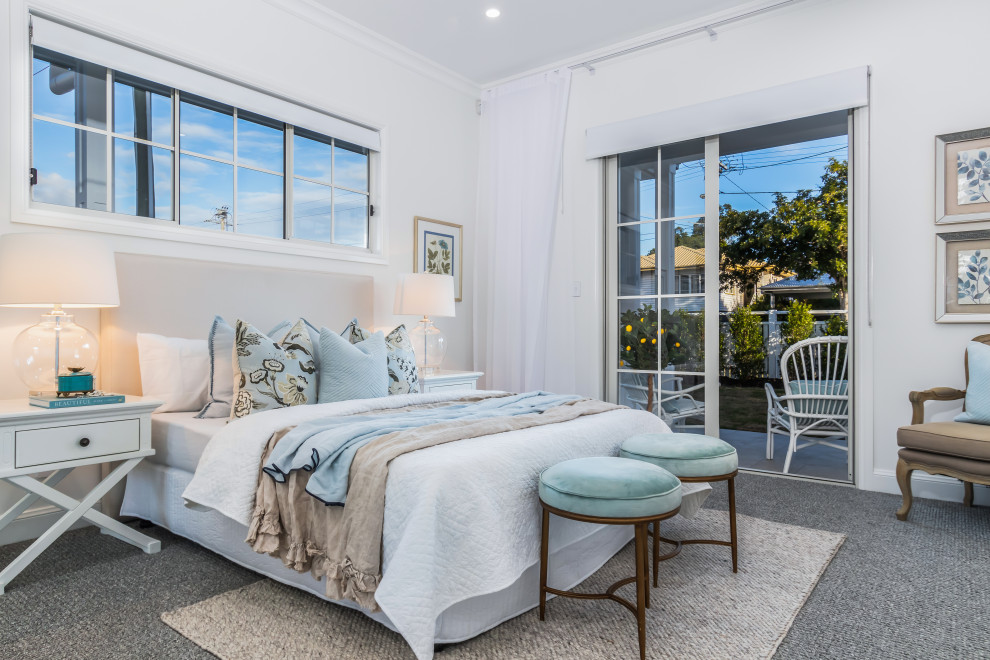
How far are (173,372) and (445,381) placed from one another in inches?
65.4

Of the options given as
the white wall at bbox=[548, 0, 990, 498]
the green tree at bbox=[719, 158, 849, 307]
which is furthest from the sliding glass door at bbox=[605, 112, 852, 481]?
the white wall at bbox=[548, 0, 990, 498]

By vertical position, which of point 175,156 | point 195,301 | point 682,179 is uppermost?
point 682,179

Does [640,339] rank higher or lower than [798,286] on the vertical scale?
lower

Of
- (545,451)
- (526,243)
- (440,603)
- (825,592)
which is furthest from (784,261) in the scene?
(440,603)

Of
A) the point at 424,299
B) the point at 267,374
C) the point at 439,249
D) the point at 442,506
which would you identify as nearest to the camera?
the point at 442,506

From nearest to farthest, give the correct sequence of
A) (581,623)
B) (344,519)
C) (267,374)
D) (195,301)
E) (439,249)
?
(344,519) < (581,623) < (267,374) < (195,301) < (439,249)

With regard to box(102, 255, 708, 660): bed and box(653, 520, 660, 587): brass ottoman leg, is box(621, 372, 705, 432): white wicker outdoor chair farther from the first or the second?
box(653, 520, 660, 587): brass ottoman leg

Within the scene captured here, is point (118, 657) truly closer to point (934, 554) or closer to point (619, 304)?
point (934, 554)

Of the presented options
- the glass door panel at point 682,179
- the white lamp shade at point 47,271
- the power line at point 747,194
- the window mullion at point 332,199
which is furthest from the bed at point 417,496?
the power line at point 747,194

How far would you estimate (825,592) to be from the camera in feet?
6.98

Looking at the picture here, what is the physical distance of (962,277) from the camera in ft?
10.6

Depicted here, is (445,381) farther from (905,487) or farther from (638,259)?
(905,487)

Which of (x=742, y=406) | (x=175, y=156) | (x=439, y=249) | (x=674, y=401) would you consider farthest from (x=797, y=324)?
(x=175, y=156)

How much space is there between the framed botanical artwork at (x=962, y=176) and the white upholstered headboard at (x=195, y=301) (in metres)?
3.38
